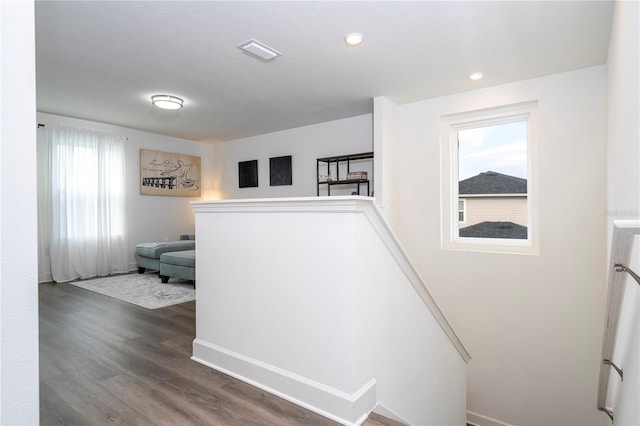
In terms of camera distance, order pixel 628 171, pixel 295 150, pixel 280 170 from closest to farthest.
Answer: pixel 628 171 → pixel 295 150 → pixel 280 170

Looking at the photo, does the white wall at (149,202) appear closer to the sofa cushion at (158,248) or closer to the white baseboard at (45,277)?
the sofa cushion at (158,248)

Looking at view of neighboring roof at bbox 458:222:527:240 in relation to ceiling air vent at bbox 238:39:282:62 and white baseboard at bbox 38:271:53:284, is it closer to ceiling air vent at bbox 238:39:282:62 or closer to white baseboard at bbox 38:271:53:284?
ceiling air vent at bbox 238:39:282:62

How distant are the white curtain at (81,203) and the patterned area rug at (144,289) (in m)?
0.39

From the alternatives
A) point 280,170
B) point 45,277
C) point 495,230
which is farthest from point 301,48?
point 45,277

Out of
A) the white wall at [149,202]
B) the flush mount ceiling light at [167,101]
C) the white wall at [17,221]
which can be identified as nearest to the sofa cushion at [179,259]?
the white wall at [149,202]

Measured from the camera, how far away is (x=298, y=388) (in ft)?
5.50

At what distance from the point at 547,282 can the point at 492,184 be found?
3.92 feet

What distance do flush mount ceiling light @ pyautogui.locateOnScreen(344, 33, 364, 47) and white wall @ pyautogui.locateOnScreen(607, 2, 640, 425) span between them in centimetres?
160

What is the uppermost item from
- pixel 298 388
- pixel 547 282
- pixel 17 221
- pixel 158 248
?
pixel 17 221

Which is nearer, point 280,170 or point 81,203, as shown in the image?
point 81,203

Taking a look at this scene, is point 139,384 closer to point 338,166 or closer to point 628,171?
point 628,171

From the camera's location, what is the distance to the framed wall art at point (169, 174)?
20.2 ft

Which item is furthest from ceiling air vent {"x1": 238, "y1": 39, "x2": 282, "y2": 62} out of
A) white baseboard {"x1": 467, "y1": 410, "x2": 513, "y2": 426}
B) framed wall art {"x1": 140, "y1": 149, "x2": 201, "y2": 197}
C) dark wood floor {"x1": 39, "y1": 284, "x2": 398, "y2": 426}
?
white baseboard {"x1": 467, "y1": 410, "x2": 513, "y2": 426}

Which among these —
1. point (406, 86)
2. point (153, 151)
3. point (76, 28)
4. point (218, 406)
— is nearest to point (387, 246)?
point (218, 406)
